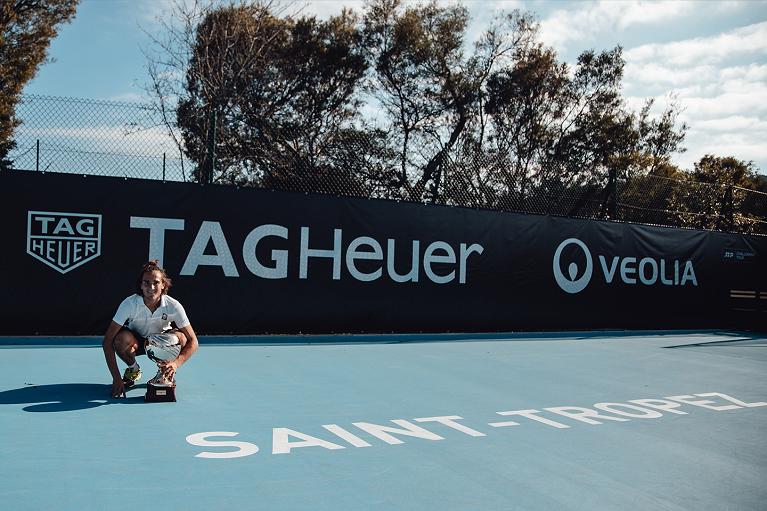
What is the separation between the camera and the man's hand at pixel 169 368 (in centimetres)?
499

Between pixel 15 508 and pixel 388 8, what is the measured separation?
24057mm

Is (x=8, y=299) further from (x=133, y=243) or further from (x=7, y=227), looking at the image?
(x=133, y=243)

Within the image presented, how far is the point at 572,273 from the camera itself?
469 inches

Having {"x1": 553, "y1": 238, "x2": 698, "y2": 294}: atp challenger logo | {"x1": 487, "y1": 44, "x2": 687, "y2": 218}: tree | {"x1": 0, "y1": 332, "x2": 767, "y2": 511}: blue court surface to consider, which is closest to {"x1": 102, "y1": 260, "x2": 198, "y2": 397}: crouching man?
{"x1": 0, "y1": 332, "x2": 767, "y2": 511}: blue court surface

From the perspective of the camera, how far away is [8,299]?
800 centimetres

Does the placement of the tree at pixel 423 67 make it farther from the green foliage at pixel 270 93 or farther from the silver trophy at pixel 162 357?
the silver trophy at pixel 162 357

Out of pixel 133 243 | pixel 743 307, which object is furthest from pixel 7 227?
pixel 743 307

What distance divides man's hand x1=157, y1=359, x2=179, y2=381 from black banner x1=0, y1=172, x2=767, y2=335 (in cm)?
370

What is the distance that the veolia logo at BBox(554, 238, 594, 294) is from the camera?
1177 cm

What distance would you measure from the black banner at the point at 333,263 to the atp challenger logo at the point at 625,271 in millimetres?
29

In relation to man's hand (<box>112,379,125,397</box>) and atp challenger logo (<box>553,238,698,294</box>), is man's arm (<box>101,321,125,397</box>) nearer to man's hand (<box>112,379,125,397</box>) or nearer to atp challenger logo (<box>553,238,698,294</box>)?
man's hand (<box>112,379,125,397</box>)

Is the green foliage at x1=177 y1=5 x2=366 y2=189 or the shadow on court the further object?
the green foliage at x1=177 y1=5 x2=366 y2=189

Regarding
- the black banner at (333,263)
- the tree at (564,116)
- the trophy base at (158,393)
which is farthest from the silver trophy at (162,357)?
the tree at (564,116)

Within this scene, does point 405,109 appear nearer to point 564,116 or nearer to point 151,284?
point 564,116
